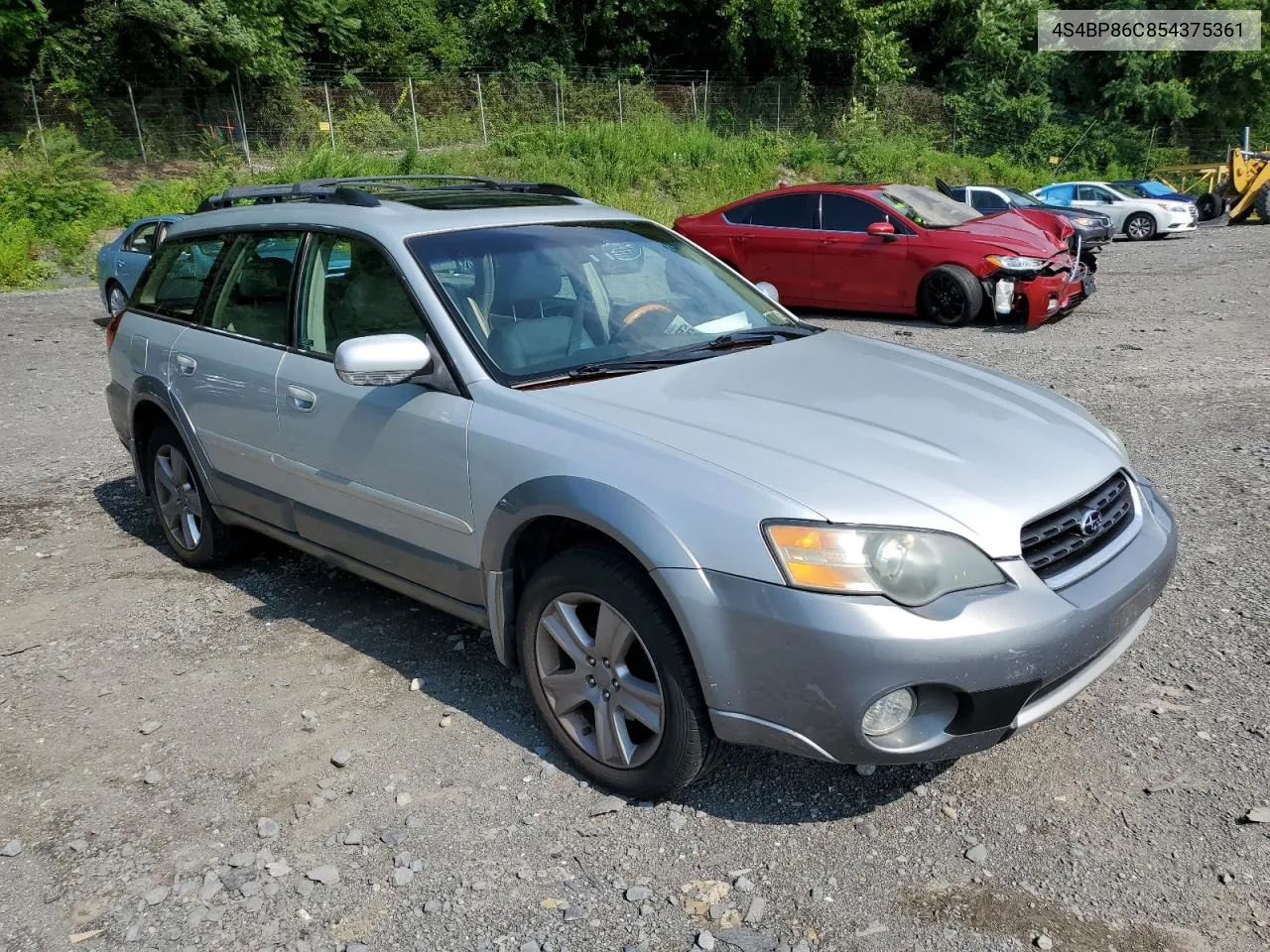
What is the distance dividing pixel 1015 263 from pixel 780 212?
2894 millimetres

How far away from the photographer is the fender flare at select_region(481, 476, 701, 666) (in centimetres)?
274

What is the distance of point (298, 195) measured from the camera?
4707mm

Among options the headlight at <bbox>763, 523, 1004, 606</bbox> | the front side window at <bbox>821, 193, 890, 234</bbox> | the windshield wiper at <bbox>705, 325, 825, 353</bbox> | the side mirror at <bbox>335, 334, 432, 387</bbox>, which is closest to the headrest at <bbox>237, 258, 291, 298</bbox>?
the side mirror at <bbox>335, 334, 432, 387</bbox>

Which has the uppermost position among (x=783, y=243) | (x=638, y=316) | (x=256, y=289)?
(x=256, y=289)

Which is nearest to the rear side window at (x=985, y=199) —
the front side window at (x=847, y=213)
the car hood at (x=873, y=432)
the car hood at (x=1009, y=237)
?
the car hood at (x=1009, y=237)

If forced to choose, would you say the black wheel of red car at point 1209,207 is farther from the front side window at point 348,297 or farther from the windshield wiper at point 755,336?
the front side window at point 348,297

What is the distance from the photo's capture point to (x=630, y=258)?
410cm

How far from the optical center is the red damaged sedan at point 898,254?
35.6 ft

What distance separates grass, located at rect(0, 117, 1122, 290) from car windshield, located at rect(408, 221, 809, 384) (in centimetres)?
1596

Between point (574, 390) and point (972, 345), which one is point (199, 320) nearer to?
point (574, 390)

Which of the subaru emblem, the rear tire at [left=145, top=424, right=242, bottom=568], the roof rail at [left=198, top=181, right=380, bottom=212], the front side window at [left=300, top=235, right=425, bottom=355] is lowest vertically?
the rear tire at [left=145, top=424, right=242, bottom=568]

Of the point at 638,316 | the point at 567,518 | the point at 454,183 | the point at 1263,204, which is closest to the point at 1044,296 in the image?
the point at 454,183

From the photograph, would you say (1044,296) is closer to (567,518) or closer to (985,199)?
(567,518)

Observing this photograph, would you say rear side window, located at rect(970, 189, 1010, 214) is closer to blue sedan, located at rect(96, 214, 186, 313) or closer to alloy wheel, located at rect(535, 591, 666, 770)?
blue sedan, located at rect(96, 214, 186, 313)
